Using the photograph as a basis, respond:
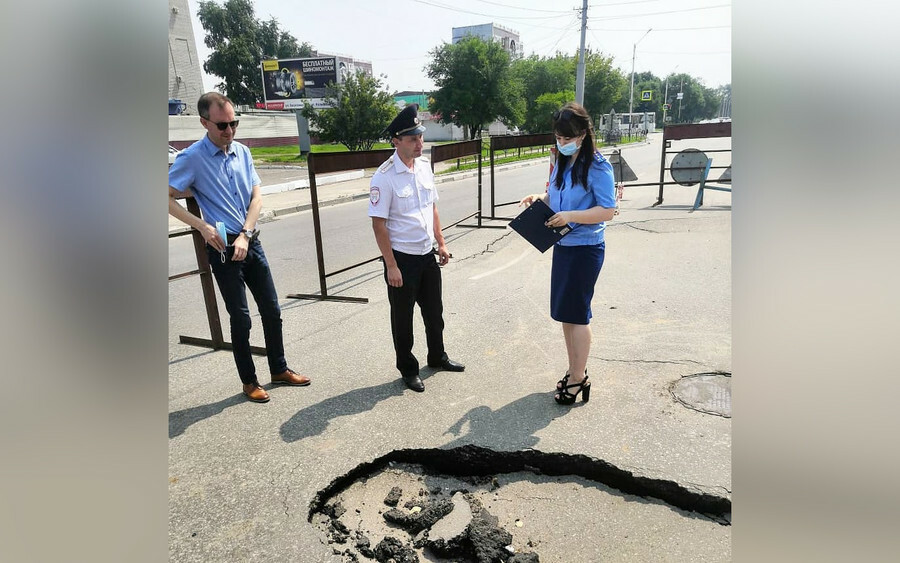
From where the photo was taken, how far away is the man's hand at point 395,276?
4004mm

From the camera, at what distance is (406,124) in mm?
3979

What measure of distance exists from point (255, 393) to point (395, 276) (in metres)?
1.31

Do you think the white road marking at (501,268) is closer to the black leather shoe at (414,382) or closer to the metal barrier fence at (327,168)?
the metal barrier fence at (327,168)

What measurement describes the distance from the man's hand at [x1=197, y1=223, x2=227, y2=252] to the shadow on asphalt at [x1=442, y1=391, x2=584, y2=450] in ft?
6.26

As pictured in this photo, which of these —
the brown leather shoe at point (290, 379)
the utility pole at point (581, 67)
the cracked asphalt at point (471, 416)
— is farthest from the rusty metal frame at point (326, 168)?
the utility pole at point (581, 67)

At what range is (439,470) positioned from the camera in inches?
128

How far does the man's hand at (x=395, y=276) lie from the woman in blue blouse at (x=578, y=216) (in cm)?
111

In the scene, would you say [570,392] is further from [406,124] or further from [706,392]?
[406,124]

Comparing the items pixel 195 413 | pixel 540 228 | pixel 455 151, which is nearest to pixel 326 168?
pixel 195 413

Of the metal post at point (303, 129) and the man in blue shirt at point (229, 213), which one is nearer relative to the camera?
the man in blue shirt at point (229, 213)

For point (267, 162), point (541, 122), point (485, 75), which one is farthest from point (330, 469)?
point (541, 122)
